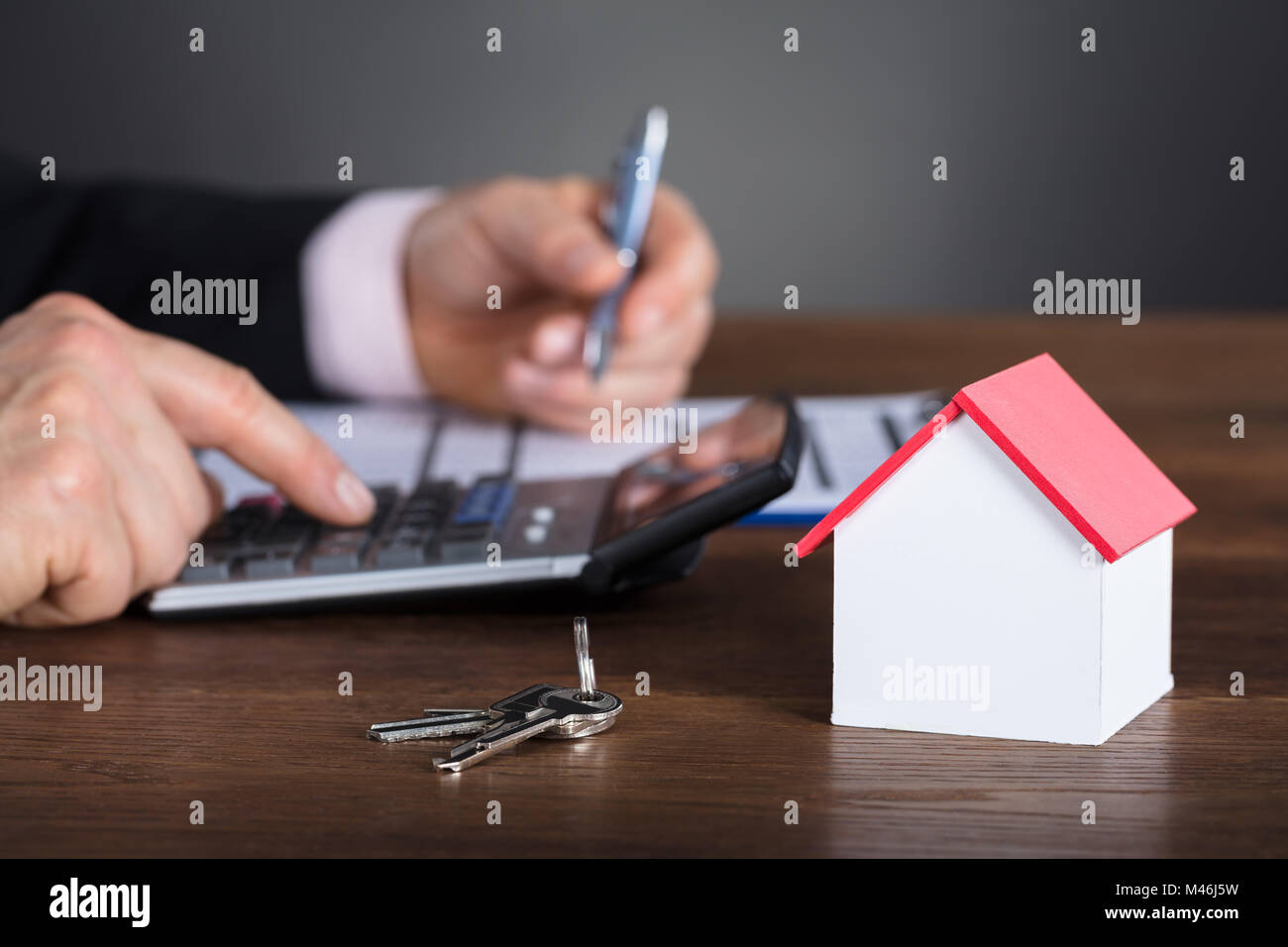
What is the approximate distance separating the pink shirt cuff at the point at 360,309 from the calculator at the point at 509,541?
1.98 feet

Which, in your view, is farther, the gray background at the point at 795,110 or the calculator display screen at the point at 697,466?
the gray background at the point at 795,110

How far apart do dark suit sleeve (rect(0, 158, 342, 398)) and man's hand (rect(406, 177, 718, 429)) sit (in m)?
0.14

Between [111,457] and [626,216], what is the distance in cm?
69

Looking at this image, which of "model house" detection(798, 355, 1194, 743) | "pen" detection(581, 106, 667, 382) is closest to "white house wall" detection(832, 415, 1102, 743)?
"model house" detection(798, 355, 1194, 743)

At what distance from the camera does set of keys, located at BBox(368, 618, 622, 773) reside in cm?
57

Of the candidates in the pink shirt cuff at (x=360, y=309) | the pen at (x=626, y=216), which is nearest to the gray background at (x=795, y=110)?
the pink shirt cuff at (x=360, y=309)

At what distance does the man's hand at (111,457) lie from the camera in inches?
28.3

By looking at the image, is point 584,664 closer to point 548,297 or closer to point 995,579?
point 995,579

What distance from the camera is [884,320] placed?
1.98 m

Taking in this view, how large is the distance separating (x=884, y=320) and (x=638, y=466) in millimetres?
1170

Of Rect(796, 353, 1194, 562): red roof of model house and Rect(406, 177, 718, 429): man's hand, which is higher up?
Rect(406, 177, 718, 429): man's hand

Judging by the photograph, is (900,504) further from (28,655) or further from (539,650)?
(28,655)

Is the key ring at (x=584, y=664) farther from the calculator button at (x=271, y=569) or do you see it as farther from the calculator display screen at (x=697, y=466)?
the calculator button at (x=271, y=569)

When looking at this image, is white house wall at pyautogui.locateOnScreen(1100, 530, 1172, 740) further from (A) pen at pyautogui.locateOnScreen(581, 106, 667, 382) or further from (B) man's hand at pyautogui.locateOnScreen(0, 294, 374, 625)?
(A) pen at pyautogui.locateOnScreen(581, 106, 667, 382)
